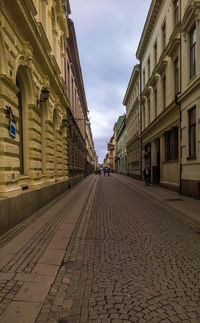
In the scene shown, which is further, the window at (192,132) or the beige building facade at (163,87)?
the beige building facade at (163,87)

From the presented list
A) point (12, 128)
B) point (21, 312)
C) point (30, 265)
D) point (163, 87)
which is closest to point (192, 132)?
point (163, 87)

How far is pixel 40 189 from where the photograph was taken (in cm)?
840

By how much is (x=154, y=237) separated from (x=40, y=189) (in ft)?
16.9

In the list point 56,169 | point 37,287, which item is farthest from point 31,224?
point 56,169

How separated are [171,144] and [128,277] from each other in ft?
42.3

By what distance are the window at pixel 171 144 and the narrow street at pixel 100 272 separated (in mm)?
8781

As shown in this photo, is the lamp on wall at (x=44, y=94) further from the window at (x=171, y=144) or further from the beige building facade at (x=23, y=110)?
the window at (x=171, y=144)

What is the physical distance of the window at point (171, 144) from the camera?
13886 mm

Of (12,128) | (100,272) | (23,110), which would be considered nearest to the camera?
(100,272)

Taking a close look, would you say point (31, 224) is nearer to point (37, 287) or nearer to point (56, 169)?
point (37, 287)

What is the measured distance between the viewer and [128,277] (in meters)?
3.12

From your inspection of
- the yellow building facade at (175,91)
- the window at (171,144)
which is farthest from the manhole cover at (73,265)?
the window at (171,144)

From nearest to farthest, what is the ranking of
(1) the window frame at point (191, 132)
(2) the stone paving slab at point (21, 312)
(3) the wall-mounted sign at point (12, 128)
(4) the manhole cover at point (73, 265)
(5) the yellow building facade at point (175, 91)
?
(2) the stone paving slab at point (21, 312), (4) the manhole cover at point (73, 265), (3) the wall-mounted sign at point (12, 128), (5) the yellow building facade at point (175, 91), (1) the window frame at point (191, 132)

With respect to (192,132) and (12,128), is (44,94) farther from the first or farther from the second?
(192,132)
